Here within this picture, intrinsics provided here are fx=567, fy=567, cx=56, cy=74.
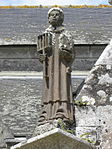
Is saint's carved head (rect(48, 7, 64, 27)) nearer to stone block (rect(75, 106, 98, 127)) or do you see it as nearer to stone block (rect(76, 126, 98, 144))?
stone block (rect(75, 106, 98, 127))

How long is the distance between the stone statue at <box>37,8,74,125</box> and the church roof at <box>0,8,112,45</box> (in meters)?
6.94

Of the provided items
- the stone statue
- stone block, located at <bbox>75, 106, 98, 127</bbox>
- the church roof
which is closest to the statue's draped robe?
the stone statue

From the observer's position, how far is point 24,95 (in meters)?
12.2

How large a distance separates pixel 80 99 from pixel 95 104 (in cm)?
21

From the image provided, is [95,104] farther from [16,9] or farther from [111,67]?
[16,9]

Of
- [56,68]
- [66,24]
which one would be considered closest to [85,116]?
[56,68]

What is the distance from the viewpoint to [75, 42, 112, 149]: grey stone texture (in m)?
6.79

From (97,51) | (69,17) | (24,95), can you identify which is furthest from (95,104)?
(69,17)

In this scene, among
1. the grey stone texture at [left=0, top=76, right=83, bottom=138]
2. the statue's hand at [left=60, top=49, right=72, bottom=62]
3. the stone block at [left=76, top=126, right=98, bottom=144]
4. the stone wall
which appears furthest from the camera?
the stone wall

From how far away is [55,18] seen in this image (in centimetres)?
738

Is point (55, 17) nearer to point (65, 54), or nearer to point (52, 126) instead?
point (65, 54)

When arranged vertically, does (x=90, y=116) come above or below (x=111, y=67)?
below

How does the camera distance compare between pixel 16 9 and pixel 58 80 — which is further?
pixel 16 9

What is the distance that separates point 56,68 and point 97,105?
0.69 metres
